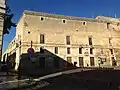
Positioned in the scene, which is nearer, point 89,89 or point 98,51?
point 89,89

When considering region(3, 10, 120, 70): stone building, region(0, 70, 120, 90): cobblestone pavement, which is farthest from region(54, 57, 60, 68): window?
region(0, 70, 120, 90): cobblestone pavement

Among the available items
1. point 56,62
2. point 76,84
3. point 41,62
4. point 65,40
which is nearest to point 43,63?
point 41,62

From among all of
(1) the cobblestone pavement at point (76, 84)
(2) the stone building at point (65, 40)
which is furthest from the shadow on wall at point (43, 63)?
(1) the cobblestone pavement at point (76, 84)

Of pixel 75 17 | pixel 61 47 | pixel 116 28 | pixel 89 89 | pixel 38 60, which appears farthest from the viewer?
pixel 116 28

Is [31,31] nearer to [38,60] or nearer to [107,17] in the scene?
[38,60]

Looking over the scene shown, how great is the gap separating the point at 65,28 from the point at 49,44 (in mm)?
4542

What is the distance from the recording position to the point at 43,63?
103ft

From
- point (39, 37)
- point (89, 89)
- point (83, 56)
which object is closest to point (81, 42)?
point (83, 56)

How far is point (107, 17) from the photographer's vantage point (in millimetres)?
41406

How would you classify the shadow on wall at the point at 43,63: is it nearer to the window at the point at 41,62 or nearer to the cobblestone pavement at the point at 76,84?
the window at the point at 41,62

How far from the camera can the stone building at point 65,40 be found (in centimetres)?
3144

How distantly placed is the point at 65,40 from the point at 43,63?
19.9 ft

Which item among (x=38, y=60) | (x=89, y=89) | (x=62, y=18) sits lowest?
(x=89, y=89)

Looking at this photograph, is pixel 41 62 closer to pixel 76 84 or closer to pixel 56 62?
pixel 56 62
